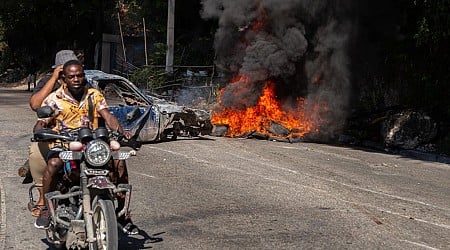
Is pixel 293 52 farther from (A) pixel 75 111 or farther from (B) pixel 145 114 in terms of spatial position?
(A) pixel 75 111

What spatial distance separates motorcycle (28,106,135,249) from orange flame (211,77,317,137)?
1065cm

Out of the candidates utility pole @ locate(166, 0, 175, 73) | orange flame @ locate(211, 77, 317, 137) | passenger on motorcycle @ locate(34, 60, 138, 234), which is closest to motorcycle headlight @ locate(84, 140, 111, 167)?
passenger on motorcycle @ locate(34, 60, 138, 234)

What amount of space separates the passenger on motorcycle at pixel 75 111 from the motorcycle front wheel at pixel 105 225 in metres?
0.62

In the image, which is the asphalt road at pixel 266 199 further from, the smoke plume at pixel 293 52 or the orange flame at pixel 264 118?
the smoke plume at pixel 293 52

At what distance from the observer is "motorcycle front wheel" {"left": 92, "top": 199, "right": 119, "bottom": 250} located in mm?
4898

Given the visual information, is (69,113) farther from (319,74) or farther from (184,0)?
(184,0)

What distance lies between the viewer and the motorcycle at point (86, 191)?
5.03 metres

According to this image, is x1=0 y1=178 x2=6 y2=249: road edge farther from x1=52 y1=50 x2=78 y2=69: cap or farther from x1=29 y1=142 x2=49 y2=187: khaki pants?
x1=52 y1=50 x2=78 y2=69: cap

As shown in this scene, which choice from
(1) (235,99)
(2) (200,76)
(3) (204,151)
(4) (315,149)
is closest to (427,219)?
(3) (204,151)

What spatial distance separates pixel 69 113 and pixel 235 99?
11097mm

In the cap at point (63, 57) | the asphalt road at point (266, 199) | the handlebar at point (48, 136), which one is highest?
the cap at point (63, 57)

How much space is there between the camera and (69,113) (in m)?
5.83

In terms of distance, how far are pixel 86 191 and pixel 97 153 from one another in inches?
14.3

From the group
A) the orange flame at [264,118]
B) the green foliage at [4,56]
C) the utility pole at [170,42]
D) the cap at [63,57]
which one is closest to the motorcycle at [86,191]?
the cap at [63,57]
